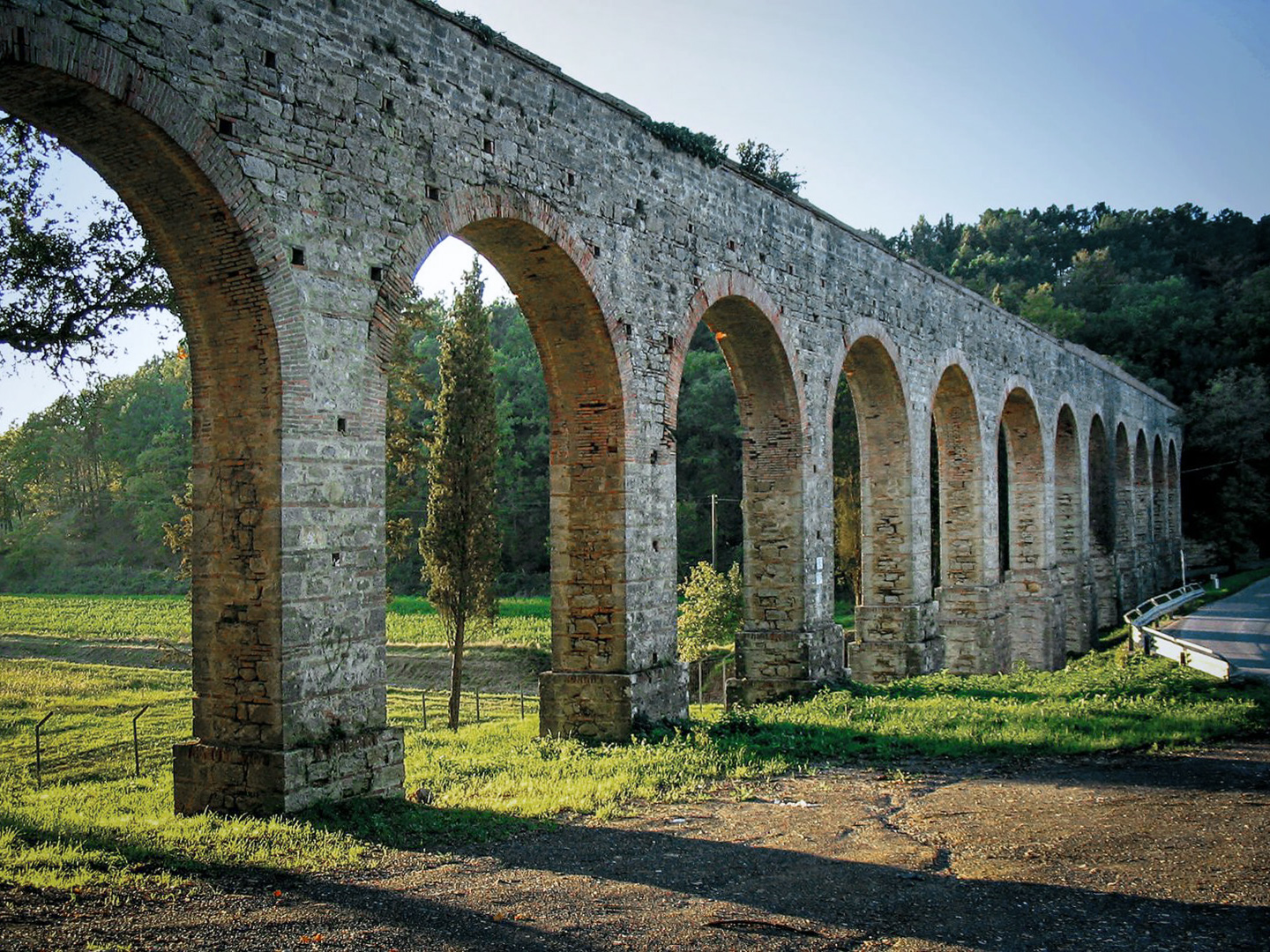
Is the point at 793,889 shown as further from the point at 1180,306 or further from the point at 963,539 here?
the point at 1180,306

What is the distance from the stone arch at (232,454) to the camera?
6949 mm

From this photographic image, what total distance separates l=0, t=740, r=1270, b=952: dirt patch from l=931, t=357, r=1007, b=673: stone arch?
10.9 meters

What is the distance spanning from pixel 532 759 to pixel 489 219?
4594 mm

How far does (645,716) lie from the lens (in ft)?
34.1

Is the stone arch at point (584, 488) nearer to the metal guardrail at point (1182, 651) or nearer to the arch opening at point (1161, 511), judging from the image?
the metal guardrail at point (1182, 651)

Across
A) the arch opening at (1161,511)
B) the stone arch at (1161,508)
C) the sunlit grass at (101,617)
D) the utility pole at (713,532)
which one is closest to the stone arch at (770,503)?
the utility pole at (713,532)

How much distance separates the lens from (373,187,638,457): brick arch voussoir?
820 centimetres

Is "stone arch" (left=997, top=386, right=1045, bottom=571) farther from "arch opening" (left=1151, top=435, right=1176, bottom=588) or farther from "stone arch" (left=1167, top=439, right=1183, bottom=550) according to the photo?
"stone arch" (left=1167, top=439, right=1183, bottom=550)

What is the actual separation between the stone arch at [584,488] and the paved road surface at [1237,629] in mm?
7800

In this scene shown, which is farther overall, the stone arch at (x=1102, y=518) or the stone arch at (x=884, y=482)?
the stone arch at (x=1102, y=518)

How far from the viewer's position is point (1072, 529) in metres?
25.9

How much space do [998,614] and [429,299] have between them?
11619 millimetres

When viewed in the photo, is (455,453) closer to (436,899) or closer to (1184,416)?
(436,899)

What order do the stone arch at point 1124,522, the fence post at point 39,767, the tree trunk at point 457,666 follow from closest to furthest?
1. the fence post at point 39,767
2. the tree trunk at point 457,666
3. the stone arch at point 1124,522
